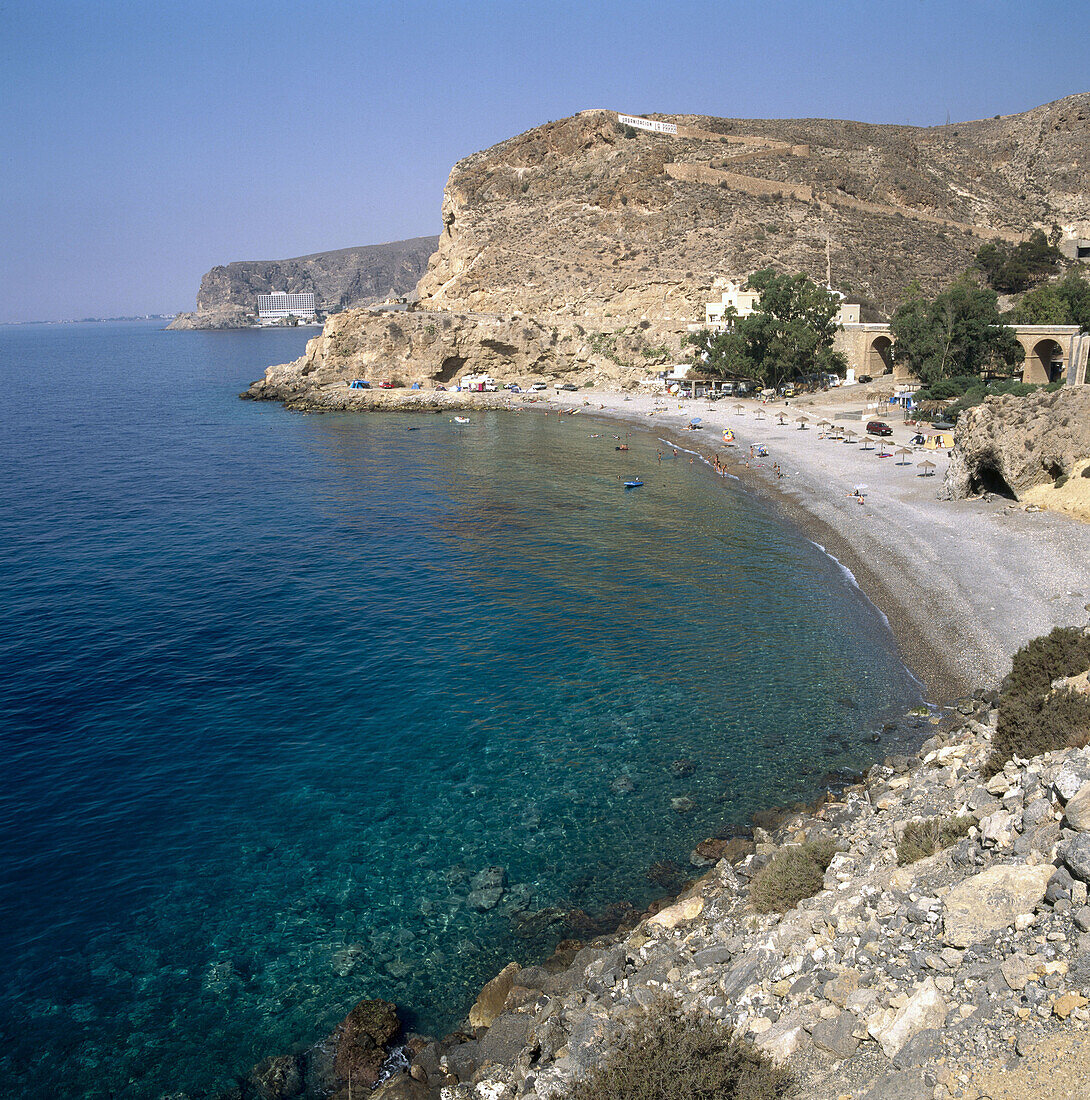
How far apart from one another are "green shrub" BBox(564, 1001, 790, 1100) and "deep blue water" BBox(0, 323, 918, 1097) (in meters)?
4.93

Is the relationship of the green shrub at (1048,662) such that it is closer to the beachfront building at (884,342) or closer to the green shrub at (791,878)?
the green shrub at (791,878)

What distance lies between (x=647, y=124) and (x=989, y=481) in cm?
8743

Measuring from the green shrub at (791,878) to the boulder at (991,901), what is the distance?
2801 millimetres

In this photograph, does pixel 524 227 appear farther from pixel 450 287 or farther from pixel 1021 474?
pixel 1021 474

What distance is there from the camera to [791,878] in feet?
40.1

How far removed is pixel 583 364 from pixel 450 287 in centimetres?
1916

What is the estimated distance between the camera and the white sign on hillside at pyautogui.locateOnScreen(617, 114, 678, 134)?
340ft

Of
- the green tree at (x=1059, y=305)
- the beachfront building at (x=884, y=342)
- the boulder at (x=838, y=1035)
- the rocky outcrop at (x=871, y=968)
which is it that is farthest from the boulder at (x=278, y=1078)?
the green tree at (x=1059, y=305)

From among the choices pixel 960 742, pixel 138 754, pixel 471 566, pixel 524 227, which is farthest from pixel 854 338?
pixel 138 754

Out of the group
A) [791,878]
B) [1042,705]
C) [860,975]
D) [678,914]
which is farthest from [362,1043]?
[1042,705]

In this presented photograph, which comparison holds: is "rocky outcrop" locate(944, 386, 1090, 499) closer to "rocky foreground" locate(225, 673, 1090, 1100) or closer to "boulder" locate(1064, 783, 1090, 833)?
"rocky foreground" locate(225, 673, 1090, 1100)

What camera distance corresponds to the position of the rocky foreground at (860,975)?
7758 millimetres

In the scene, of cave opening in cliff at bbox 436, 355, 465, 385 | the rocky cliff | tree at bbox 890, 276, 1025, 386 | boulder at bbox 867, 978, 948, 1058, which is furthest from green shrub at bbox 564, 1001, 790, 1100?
cave opening in cliff at bbox 436, 355, 465, 385

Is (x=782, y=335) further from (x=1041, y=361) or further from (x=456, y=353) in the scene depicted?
(x=456, y=353)
